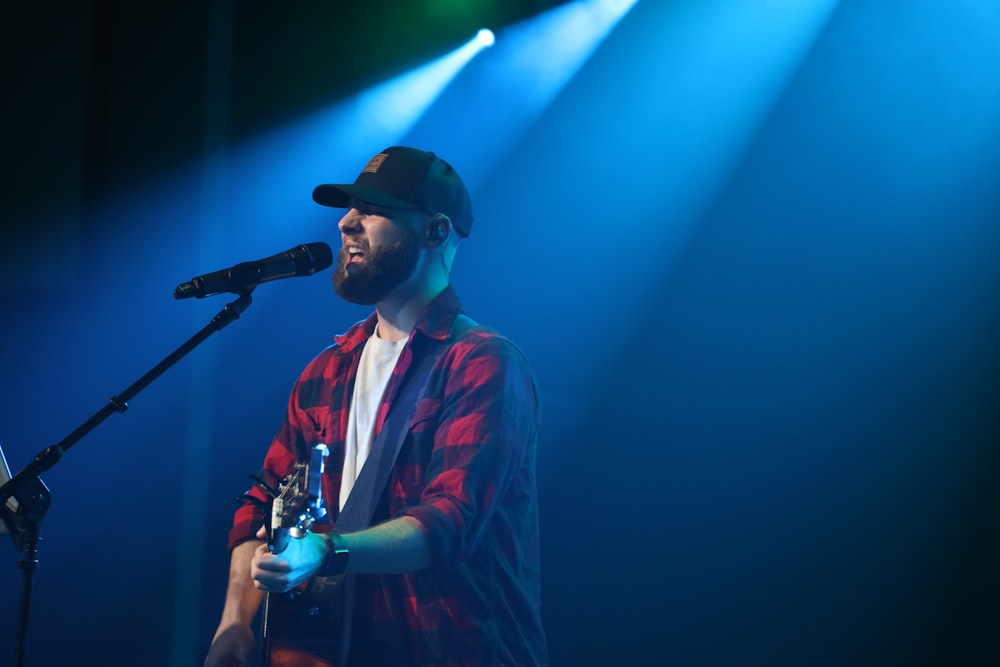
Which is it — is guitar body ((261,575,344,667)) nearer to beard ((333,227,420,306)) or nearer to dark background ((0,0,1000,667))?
beard ((333,227,420,306))

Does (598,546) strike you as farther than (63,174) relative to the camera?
No

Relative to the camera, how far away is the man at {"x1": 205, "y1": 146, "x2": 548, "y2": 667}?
6.93 feet

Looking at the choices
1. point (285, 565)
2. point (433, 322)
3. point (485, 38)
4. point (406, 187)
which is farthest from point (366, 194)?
point (485, 38)

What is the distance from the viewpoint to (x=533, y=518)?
250 cm

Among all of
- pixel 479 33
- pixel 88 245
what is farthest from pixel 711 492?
pixel 88 245

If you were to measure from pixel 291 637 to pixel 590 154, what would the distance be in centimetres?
205

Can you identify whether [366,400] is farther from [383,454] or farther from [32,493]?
[32,493]

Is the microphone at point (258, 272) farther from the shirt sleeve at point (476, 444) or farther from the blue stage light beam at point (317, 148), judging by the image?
the blue stage light beam at point (317, 148)

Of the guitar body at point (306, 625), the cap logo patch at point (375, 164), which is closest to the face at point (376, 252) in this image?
the cap logo patch at point (375, 164)

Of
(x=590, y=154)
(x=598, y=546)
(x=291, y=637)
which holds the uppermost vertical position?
(x=590, y=154)

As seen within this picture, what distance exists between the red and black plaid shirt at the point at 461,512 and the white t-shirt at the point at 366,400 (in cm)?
3

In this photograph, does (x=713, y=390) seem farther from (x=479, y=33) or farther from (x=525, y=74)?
(x=479, y=33)

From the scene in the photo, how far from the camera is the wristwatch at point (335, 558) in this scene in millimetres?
1919

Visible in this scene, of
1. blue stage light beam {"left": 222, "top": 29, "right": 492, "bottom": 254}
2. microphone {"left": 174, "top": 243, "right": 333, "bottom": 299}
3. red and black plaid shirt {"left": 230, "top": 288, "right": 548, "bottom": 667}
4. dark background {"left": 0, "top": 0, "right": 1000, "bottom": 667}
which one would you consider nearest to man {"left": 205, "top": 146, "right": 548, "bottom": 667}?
red and black plaid shirt {"left": 230, "top": 288, "right": 548, "bottom": 667}
